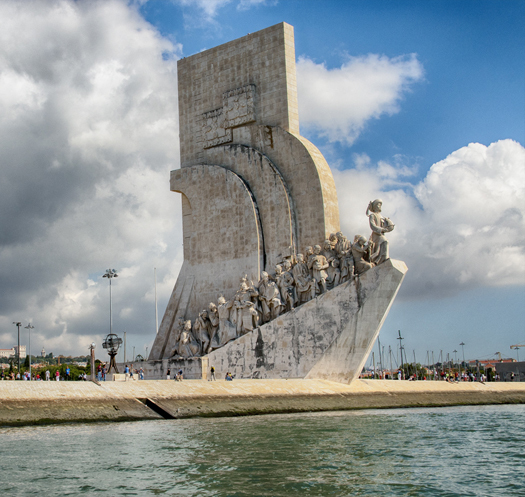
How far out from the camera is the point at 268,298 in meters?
17.0

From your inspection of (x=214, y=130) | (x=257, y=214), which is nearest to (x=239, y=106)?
(x=214, y=130)

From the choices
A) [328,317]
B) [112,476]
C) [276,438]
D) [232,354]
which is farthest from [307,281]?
[112,476]

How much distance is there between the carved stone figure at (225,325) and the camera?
17.3 meters

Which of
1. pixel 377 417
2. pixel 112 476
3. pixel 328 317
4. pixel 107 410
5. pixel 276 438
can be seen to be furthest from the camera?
pixel 328 317

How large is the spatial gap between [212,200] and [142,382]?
7323 mm

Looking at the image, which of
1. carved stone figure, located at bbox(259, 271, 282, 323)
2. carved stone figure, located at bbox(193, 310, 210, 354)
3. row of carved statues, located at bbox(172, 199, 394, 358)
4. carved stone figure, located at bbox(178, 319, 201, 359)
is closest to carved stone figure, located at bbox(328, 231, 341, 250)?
row of carved statues, located at bbox(172, 199, 394, 358)

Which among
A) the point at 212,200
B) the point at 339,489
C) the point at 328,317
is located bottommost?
the point at 339,489

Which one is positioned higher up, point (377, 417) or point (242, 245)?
point (242, 245)

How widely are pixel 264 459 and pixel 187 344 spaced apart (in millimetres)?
10503

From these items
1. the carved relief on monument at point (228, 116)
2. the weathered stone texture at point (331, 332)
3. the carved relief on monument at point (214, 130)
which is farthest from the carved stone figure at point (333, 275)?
Answer: the carved relief on monument at point (214, 130)

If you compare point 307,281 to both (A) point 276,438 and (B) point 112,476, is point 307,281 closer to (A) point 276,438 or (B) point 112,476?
(A) point 276,438

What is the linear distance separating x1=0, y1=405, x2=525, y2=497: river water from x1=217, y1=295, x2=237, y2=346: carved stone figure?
5.70 m

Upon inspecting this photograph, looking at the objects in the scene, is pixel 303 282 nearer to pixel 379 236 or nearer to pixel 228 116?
pixel 379 236

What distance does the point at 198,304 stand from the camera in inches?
766
